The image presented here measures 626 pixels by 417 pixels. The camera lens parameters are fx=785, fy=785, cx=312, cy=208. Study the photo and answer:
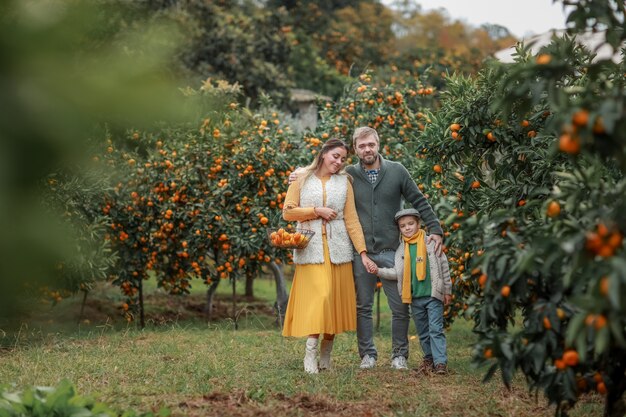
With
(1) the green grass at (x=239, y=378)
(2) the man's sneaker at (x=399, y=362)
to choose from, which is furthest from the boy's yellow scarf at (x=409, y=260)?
(1) the green grass at (x=239, y=378)

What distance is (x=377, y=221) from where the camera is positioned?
657cm

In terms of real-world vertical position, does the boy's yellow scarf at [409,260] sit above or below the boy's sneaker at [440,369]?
above

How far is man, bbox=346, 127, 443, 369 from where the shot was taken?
6469 millimetres

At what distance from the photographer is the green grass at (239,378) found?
16.3ft

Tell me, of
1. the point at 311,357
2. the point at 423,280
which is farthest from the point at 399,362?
the point at 311,357

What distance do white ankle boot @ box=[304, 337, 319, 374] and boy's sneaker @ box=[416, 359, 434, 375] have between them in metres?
0.87

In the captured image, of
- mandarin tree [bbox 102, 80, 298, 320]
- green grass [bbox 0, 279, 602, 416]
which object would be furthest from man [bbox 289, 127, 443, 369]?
mandarin tree [bbox 102, 80, 298, 320]

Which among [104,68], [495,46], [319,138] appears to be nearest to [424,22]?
[495,46]

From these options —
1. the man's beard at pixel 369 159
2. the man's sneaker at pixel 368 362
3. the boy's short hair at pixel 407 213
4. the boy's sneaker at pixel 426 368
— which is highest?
the man's beard at pixel 369 159

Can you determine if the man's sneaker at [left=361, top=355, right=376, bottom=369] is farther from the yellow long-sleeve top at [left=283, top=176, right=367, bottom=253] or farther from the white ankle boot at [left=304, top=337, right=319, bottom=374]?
the yellow long-sleeve top at [left=283, top=176, right=367, bottom=253]

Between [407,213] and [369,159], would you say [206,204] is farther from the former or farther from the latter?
[407,213]

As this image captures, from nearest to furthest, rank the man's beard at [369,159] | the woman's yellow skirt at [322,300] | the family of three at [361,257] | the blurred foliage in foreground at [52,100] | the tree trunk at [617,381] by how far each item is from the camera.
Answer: the blurred foliage in foreground at [52,100] → the tree trunk at [617,381] → the woman's yellow skirt at [322,300] → the family of three at [361,257] → the man's beard at [369,159]

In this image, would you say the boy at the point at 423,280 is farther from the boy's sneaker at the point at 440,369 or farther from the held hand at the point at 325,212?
the held hand at the point at 325,212

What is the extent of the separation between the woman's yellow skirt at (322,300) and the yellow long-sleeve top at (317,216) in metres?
0.20
